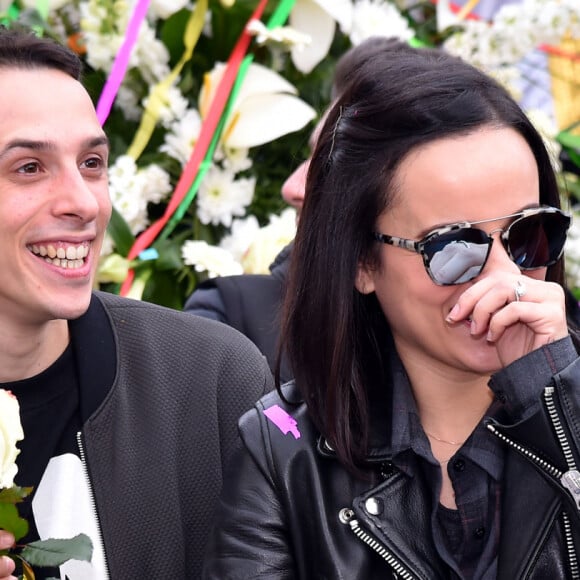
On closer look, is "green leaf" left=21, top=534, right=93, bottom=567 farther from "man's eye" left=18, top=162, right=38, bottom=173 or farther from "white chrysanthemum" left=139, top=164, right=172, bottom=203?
"white chrysanthemum" left=139, top=164, right=172, bottom=203

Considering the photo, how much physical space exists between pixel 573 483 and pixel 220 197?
1871 mm

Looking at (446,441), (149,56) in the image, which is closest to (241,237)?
(149,56)

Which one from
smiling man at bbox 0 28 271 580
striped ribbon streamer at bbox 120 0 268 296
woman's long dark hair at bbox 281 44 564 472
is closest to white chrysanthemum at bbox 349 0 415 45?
striped ribbon streamer at bbox 120 0 268 296

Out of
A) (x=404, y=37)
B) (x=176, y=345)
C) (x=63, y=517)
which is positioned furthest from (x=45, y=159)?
(x=404, y=37)

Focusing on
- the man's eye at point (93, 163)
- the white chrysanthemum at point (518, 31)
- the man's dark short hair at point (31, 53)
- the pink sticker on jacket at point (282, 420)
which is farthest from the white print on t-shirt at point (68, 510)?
the white chrysanthemum at point (518, 31)

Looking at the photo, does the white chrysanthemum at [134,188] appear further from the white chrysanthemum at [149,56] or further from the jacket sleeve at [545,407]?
the jacket sleeve at [545,407]

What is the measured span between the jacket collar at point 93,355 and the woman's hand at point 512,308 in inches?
35.9

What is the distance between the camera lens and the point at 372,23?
157 inches

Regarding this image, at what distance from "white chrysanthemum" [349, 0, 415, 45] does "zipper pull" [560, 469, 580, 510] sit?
2.15 meters

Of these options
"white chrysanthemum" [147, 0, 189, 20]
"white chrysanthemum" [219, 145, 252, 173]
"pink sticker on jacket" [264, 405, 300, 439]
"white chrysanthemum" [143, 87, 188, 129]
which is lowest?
"white chrysanthemum" [219, 145, 252, 173]

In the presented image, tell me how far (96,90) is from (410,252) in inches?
67.5

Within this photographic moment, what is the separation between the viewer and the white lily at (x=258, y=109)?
12.3 ft

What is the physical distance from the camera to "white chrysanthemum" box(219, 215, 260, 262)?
3.79 metres

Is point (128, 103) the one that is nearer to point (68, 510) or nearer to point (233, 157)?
point (233, 157)
